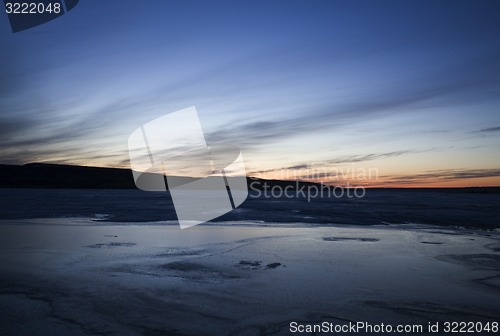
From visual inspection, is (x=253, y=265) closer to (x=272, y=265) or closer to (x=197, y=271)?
(x=272, y=265)

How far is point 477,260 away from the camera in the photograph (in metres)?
7.79

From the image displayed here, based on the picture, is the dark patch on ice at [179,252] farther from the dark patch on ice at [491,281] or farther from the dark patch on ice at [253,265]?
the dark patch on ice at [491,281]

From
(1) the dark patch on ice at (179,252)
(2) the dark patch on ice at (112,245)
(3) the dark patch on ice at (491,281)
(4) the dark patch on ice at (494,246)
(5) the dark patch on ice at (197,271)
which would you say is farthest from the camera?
(4) the dark patch on ice at (494,246)

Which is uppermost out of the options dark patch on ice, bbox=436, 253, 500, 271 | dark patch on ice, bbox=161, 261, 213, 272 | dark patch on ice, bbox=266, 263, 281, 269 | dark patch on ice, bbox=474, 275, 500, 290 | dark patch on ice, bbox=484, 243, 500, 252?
dark patch on ice, bbox=161, 261, 213, 272

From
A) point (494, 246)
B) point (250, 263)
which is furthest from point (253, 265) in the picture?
point (494, 246)

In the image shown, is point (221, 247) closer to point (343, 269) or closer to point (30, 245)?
point (343, 269)

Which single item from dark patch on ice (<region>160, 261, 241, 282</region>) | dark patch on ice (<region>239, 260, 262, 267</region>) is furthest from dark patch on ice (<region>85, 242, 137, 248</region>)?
dark patch on ice (<region>239, 260, 262, 267</region>)

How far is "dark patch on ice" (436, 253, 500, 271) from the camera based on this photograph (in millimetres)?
7164

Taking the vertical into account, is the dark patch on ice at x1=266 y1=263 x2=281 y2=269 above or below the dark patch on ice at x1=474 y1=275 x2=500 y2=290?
above

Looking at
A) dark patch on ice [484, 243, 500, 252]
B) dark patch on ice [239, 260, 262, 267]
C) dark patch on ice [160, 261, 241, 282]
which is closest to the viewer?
dark patch on ice [160, 261, 241, 282]

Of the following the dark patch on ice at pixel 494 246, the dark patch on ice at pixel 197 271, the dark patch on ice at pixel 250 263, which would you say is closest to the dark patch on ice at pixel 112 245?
the dark patch on ice at pixel 197 271

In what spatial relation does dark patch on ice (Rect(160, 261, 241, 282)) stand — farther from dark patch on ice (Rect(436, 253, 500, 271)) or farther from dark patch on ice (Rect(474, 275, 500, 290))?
dark patch on ice (Rect(436, 253, 500, 271))

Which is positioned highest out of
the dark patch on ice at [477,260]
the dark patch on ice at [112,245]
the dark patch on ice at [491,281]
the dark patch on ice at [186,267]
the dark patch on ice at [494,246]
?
the dark patch on ice at [186,267]

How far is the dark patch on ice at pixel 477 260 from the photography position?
716cm
